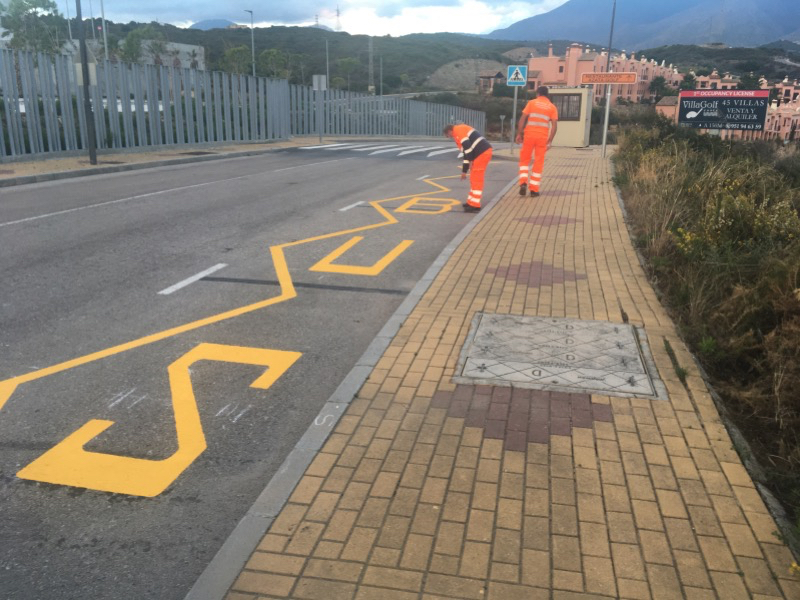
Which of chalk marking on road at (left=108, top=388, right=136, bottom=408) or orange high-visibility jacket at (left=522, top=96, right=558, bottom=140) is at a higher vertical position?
orange high-visibility jacket at (left=522, top=96, right=558, bottom=140)

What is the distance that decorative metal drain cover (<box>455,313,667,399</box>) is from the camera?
4.76m

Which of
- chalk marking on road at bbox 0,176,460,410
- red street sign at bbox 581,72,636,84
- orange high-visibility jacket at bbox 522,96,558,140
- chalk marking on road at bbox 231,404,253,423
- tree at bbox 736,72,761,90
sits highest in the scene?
tree at bbox 736,72,761,90

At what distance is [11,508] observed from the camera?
3451mm

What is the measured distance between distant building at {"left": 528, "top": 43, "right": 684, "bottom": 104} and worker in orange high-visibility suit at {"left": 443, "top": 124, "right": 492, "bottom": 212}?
97590mm

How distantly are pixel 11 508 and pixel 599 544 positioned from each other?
2.95 metres

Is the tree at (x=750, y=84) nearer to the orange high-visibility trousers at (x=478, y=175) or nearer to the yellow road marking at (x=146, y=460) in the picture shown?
the orange high-visibility trousers at (x=478, y=175)

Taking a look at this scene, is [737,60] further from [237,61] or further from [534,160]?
[534,160]

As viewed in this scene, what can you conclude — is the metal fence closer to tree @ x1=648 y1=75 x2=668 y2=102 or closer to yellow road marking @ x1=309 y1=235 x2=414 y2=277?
yellow road marking @ x1=309 y1=235 x2=414 y2=277

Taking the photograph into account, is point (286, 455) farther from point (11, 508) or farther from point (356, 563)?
point (11, 508)

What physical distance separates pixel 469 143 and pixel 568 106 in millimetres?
20468

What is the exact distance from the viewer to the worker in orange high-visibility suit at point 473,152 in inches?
462

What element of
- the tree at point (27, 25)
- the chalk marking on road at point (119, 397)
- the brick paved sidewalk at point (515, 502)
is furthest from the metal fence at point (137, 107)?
the tree at point (27, 25)

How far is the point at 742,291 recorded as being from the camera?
17.7ft

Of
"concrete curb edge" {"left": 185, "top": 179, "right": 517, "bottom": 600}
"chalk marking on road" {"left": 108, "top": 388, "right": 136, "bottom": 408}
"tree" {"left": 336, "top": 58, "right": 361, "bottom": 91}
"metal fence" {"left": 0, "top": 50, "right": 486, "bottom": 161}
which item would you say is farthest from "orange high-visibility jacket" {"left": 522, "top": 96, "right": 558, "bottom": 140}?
"tree" {"left": 336, "top": 58, "right": 361, "bottom": 91}
